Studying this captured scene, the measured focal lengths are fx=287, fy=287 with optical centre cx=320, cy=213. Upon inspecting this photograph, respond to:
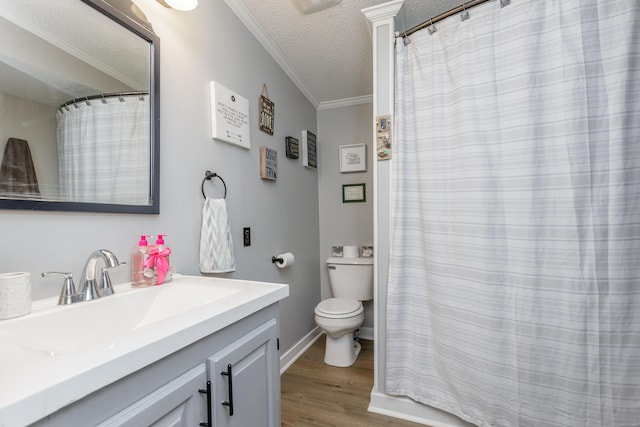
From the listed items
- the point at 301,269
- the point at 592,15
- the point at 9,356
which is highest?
the point at 592,15

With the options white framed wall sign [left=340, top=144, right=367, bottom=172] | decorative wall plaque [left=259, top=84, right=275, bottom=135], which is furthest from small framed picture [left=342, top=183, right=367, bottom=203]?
decorative wall plaque [left=259, top=84, right=275, bottom=135]

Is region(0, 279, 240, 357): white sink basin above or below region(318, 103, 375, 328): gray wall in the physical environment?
below

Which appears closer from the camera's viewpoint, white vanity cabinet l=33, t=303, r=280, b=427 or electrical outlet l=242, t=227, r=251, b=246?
white vanity cabinet l=33, t=303, r=280, b=427

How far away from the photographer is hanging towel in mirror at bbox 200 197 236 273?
1.36 metres

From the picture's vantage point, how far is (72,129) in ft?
3.03

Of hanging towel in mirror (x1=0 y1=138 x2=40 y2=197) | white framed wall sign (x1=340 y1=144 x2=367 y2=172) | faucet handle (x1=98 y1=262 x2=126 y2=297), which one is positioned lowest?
faucet handle (x1=98 y1=262 x2=126 y2=297)

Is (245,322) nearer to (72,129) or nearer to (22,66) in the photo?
(72,129)

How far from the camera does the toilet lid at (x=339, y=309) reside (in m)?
1.99

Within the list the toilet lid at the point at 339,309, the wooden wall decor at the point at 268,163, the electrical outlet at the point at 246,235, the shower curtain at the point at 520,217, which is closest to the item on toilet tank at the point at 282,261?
the electrical outlet at the point at 246,235

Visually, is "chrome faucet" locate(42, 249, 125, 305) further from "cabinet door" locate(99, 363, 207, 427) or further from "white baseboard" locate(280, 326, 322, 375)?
"white baseboard" locate(280, 326, 322, 375)

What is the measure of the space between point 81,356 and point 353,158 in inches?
96.8

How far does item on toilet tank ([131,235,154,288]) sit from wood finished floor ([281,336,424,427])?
1103 millimetres

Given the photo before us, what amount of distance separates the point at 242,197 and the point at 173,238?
53 centimetres

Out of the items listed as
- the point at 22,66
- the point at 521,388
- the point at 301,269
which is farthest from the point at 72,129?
the point at 521,388
